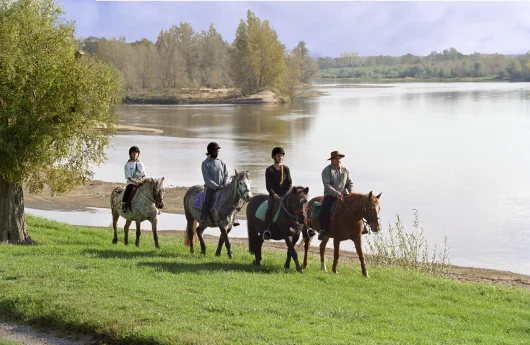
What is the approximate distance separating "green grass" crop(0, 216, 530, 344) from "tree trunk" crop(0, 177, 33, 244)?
1880 millimetres

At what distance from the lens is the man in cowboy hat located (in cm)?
1577

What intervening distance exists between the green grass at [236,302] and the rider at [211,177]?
1.19m

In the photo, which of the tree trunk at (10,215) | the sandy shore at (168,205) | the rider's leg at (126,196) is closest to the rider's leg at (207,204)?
the rider's leg at (126,196)

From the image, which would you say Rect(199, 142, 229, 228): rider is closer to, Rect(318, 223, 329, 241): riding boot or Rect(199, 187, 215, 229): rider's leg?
Rect(199, 187, 215, 229): rider's leg

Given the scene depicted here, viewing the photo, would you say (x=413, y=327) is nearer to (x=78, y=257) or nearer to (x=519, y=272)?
(x=78, y=257)

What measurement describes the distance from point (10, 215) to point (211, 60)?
478 feet

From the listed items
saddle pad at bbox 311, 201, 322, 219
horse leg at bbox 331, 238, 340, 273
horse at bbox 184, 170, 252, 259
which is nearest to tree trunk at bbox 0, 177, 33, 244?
horse at bbox 184, 170, 252, 259

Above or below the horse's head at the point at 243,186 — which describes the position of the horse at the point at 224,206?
below

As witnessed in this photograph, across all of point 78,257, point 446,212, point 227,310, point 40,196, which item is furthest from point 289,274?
point 40,196

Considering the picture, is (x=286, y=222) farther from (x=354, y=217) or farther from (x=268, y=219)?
(x=354, y=217)

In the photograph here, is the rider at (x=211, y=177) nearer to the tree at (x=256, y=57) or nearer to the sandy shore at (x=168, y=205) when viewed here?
the sandy shore at (x=168, y=205)

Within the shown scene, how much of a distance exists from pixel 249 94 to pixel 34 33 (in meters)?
110

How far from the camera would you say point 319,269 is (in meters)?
16.5

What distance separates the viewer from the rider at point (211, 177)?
1675 centimetres
